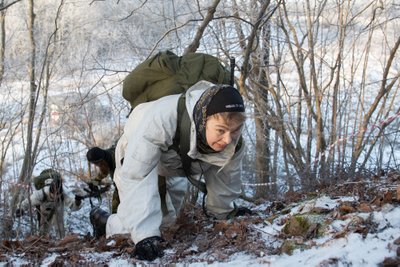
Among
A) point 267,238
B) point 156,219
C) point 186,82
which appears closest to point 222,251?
point 267,238

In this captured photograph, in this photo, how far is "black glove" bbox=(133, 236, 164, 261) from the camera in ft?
8.50

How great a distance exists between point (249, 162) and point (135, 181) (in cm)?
852

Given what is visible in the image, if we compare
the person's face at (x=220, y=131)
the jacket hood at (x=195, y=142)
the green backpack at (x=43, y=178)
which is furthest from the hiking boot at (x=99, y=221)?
the green backpack at (x=43, y=178)

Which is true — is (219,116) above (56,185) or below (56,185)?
above

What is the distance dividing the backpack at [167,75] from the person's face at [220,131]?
56 centimetres

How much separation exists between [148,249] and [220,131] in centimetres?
79

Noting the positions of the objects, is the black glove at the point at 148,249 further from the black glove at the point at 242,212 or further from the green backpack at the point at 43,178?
the green backpack at the point at 43,178

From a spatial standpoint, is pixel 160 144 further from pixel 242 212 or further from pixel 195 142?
pixel 242 212

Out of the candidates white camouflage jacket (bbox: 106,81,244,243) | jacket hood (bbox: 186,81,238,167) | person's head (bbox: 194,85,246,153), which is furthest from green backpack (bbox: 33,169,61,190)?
person's head (bbox: 194,85,246,153)

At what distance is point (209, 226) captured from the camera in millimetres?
3287

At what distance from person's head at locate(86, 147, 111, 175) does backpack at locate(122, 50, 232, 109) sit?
115 cm

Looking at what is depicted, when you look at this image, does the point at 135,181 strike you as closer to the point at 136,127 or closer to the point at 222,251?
the point at 136,127

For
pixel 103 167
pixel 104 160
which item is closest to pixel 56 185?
pixel 103 167

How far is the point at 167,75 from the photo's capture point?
132 inches
